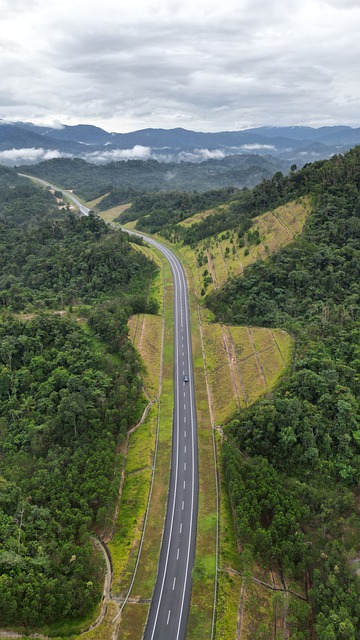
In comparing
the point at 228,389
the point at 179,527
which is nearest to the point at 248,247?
the point at 228,389

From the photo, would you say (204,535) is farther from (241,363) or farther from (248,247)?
(248,247)

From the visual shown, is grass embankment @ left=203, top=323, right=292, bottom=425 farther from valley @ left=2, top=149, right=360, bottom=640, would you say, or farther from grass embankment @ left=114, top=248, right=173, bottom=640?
grass embankment @ left=114, top=248, right=173, bottom=640

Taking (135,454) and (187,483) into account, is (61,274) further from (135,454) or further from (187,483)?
(187,483)

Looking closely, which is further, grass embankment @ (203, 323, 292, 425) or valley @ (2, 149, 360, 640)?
grass embankment @ (203, 323, 292, 425)

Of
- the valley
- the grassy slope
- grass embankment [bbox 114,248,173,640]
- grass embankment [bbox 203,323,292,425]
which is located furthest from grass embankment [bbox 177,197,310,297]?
grass embankment [bbox 114,248,173,640]

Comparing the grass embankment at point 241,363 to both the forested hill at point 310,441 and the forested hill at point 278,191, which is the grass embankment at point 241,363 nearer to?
the forested hill at point 310,441

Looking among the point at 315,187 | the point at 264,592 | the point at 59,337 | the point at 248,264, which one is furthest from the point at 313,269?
the point at 264,592
